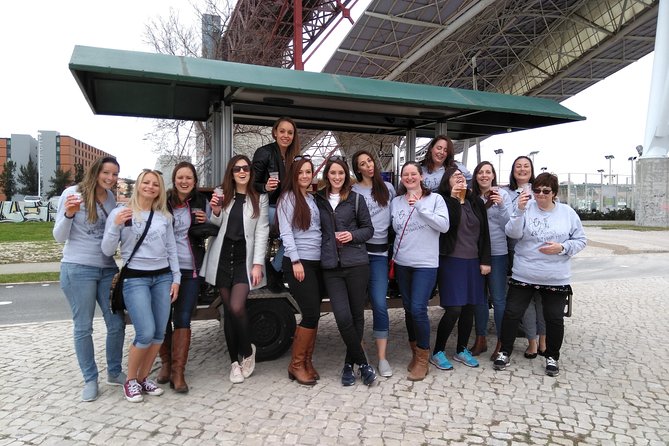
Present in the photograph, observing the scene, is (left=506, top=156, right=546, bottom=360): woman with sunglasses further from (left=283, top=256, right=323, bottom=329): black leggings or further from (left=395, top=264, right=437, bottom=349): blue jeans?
(left=283, top=256, right=323, bottom=329): black leggings

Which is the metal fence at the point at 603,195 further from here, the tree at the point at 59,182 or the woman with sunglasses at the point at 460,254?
the tree at the point at 59,182

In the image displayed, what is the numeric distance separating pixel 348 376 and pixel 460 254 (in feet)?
5.10

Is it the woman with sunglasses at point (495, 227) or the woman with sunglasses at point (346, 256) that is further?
the woman with sunglasses at point (495, 227)

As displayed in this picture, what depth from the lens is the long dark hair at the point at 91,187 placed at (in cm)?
378

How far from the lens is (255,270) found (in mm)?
4160

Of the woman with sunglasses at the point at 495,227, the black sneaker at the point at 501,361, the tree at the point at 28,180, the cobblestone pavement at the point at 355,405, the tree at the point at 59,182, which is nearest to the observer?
the cobblestone pavement at the point at 355,405

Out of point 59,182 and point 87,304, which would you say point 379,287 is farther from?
point 59,182

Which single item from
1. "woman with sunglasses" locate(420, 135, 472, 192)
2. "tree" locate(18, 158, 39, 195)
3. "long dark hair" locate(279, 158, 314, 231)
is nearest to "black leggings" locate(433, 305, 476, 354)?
"woman with sunglasses" locate(420, 135, 472, 192)

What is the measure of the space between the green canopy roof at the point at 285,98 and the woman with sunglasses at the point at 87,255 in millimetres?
946

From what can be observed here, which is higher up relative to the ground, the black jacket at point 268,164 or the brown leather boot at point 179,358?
the black jacket at point 268,164

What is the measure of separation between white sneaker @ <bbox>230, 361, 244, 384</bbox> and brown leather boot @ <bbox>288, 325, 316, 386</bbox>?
0.46 metres

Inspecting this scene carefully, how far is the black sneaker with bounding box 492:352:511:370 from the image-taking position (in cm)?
463

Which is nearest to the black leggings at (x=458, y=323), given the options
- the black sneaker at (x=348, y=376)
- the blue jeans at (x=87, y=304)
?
the black sneaker at (x=348, y=376)

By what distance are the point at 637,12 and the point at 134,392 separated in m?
31.6
